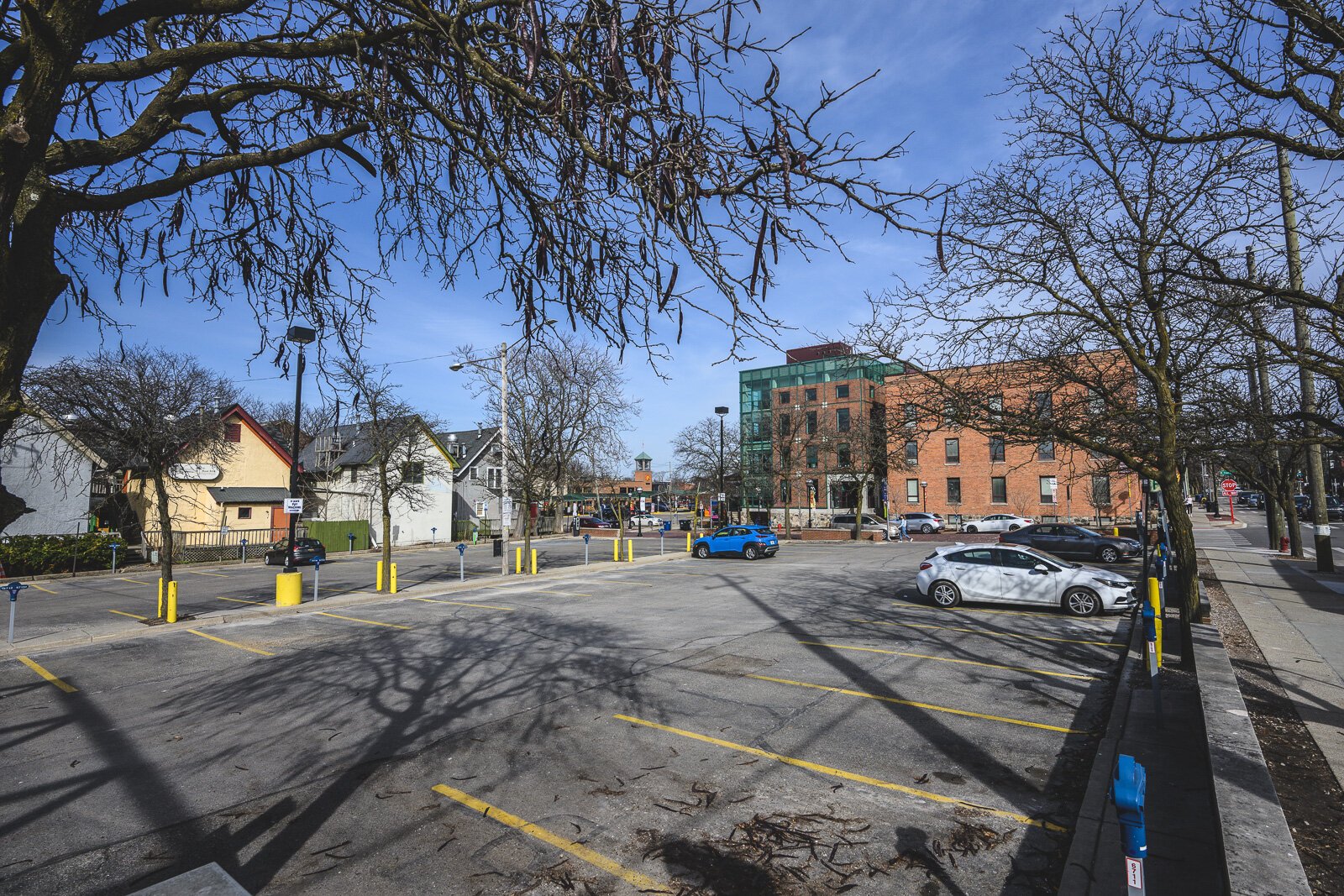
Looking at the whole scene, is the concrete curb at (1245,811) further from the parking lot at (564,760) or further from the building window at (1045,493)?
the building window at (1045,493)

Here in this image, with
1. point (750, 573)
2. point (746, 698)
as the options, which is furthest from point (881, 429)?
point (750, 573)

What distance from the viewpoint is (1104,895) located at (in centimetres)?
391

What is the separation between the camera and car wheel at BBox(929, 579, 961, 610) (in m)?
15.2

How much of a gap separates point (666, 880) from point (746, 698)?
13.3 ft

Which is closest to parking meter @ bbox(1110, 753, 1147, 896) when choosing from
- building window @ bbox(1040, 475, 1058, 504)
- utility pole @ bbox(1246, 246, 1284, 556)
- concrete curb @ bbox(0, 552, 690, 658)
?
utility pole @ bbox(1246, 246, 1284, 556)

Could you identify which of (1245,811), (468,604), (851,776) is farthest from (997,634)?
(468,604)

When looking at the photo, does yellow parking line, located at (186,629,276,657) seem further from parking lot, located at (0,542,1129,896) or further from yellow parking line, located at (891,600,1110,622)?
yellow parking line, located at (891,600,1110,622)

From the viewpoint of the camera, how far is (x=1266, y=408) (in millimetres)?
11234

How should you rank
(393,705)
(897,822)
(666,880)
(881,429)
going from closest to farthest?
(666,880) → (897,822) → (393,705) → (881,429)

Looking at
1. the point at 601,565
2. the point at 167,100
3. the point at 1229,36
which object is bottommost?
the point at 601,565

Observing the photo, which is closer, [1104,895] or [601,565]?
[1104,895]

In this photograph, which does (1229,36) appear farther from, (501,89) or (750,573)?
(750,573)

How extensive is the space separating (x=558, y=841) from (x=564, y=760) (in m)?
1.52

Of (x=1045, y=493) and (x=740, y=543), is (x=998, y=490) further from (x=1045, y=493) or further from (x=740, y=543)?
(x=740, y=543)
